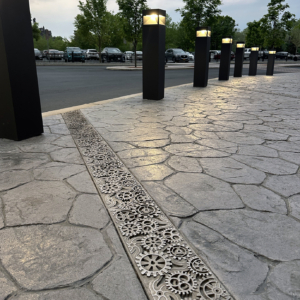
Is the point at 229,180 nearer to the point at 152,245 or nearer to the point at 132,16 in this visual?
the point at 152,245

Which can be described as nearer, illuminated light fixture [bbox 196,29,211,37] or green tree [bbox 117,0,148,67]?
illuminated light fixture [bbox 196,29,211,37]

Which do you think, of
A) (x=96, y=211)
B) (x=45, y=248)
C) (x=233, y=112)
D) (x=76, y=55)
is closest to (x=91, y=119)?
(x=233, y=112)

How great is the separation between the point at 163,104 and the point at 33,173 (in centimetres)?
448

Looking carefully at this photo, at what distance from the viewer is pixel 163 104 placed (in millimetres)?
6938

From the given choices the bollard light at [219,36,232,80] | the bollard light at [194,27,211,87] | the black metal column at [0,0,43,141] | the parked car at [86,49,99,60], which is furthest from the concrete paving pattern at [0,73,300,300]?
the parked car at [86,49,99,60]

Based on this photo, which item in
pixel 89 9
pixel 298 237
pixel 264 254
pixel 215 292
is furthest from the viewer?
pixel 89 9

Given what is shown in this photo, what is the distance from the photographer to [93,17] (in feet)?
104

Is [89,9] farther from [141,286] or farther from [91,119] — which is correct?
[141,286]

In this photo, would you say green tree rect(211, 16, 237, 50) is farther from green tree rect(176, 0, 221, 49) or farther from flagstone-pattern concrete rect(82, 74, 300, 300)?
flagstone-pattern concrete rect(82, 74, 300, 300)

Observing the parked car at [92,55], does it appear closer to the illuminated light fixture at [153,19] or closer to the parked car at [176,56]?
the parked car at [176,56]

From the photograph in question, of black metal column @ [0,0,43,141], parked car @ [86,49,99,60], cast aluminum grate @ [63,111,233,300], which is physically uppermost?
parked car @ [86,49,99,60]

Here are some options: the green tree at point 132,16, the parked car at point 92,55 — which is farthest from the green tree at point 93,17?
the green tree at point 132,16

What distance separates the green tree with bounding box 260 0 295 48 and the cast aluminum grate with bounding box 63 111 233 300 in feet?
121

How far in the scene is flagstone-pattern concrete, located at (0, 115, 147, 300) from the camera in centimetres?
152
